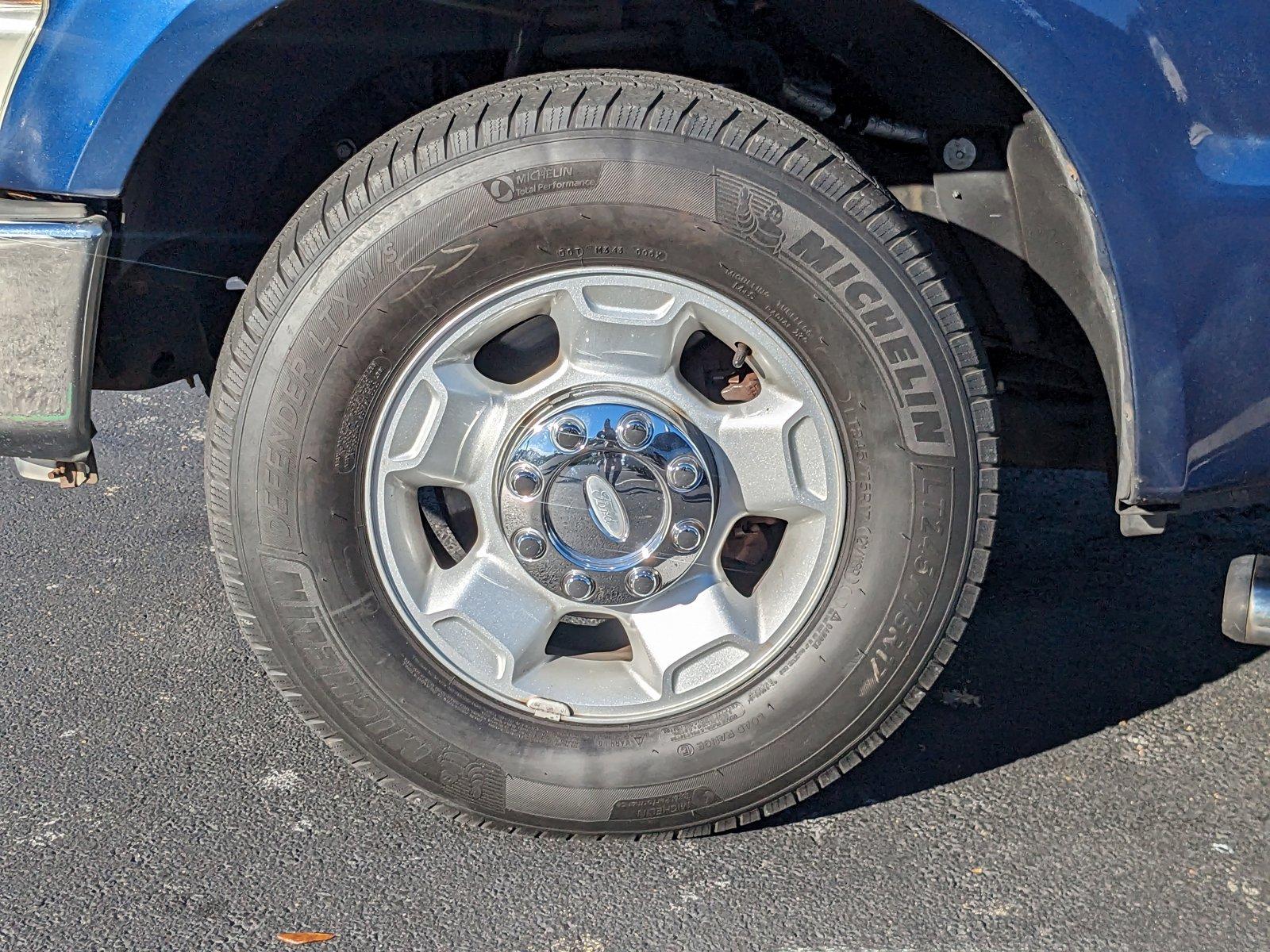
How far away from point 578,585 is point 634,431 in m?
0.29

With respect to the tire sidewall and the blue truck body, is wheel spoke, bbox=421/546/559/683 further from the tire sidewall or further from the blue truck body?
the blue truck body

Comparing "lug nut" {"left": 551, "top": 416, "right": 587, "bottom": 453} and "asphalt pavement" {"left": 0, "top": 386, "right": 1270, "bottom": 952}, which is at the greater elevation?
"lug nut" {"left": 551, "top": 416, "right": 587, "bottom": 453}

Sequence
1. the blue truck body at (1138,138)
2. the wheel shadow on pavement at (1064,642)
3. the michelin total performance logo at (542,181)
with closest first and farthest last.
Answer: the blue truck body at (1138,138)
the michelin total performance logo at (542,181)
the wheel shadow on pavement at (1064,642)

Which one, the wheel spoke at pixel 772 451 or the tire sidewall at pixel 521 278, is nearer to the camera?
the tire sidewall at pixel 521 278

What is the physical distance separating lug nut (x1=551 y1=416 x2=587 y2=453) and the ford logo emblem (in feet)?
0.21

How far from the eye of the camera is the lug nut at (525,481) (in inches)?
82.4

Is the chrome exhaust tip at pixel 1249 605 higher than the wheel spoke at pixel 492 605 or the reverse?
higher

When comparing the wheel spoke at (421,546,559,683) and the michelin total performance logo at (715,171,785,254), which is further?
the wheel spoke at (421,546,559,683)

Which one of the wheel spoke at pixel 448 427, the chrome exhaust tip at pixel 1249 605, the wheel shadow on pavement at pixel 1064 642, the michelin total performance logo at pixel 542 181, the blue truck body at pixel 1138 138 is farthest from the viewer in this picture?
the wheel shadow on pavement at pixel 1064 642

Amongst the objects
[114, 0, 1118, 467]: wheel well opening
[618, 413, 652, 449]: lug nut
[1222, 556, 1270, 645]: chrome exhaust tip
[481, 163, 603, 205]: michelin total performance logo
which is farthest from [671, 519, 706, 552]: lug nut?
[1222, 556, 1270, 645]: chrome exhaust tip

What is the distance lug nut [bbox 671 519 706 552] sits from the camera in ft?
6.95

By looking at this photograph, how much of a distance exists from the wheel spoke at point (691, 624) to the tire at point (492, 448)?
8 centimetres

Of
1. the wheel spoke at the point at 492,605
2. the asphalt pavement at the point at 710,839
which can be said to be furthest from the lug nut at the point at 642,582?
the asphalt pavement at the point at 710,839

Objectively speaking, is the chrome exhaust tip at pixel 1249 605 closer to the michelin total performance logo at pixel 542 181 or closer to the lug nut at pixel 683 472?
the lug nut at pixel 683 472
